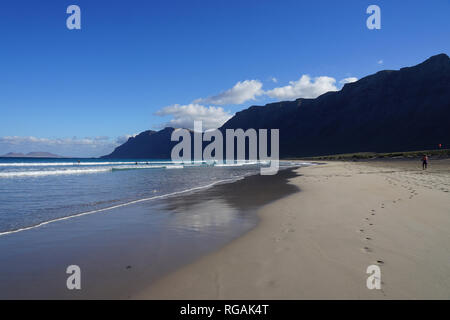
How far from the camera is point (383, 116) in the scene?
140125 mm

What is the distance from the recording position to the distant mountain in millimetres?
115575

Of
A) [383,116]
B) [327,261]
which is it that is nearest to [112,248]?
[327,261]

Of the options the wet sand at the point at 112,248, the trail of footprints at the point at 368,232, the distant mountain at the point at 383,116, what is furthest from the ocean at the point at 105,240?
the distant mountain at the point at 383,116

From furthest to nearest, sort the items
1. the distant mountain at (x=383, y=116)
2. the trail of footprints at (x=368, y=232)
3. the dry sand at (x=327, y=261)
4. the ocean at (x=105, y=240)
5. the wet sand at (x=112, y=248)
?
the distant mountain at (x=383, y=116)
the trail of footprints at (x=368, y=232)
the ocean at (x=105, y=240)
the wet sand at (x=112, y=248)
the dry sand at (x=327, y=261)

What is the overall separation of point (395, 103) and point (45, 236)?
553ft

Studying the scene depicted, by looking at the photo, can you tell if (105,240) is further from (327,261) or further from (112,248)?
(327,261)

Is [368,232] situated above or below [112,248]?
above

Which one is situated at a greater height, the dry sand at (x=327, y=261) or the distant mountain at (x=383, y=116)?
the distant mountain at (x=383, y=116)

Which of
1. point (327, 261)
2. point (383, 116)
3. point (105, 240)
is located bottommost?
point (105, 240)

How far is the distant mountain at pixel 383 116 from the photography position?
379 feet

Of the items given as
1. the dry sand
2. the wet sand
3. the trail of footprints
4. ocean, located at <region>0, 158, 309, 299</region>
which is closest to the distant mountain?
the trail of footprints

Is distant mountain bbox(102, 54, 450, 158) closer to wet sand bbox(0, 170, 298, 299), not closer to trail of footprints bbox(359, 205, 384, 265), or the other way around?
trail of footprints bbox(359, 205, 384, 265)

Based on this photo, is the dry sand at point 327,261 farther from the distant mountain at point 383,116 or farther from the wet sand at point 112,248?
the distant mountain at point 383,116
